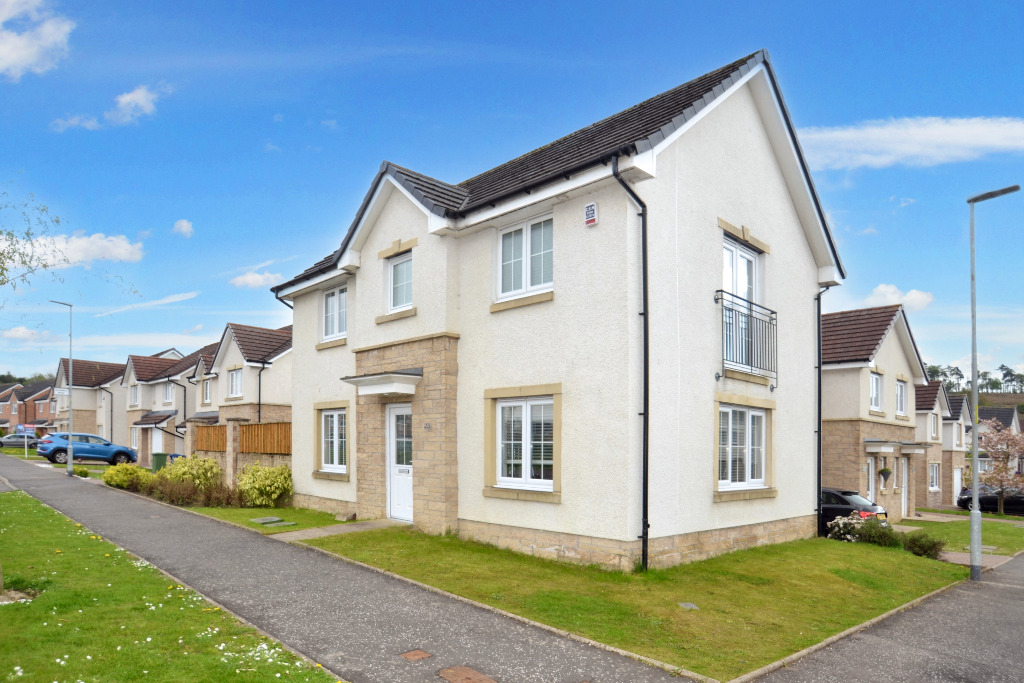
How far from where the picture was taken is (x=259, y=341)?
3114 cm

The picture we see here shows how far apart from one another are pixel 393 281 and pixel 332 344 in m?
3.08

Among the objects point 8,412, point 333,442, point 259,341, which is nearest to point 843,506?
point 333,442

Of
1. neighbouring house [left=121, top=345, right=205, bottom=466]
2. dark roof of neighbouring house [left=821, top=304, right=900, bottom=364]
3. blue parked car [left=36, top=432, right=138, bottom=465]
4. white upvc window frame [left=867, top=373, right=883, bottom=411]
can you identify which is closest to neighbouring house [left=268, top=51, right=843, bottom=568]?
dark roof of neighbouring house [left=821, top=304, right=900, bottom=364]

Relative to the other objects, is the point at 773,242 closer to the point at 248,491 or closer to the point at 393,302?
the point at 393,302

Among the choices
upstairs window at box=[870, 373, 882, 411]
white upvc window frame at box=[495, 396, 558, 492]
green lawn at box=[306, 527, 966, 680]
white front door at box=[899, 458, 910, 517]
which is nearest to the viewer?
green lawn at box=[306, 527, 966, 680]

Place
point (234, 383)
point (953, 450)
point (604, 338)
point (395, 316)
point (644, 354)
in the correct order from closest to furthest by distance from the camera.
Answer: point (644, 354), point (604, 338), point (395, 316), point (234, 383), point (953, 450)

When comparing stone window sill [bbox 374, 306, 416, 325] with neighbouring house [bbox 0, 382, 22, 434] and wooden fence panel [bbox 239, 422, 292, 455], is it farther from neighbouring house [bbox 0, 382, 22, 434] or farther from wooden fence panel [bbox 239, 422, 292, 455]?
neighbouring house [bbox 0, 382, 22, 434]

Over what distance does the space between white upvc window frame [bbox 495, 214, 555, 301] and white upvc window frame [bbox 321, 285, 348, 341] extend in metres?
5.65

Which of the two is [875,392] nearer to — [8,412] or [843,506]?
[843,506]

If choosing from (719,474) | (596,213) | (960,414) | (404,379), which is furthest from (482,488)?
(960,414)

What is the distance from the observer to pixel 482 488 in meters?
12.1

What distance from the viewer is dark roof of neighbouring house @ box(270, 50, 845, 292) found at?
1084 cm

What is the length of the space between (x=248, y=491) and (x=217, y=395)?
18.1m

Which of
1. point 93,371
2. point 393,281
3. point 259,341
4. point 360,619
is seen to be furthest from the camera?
point 93,371
